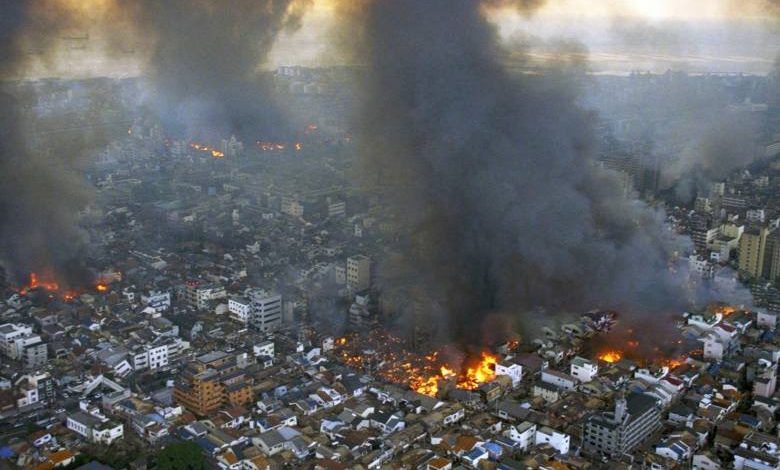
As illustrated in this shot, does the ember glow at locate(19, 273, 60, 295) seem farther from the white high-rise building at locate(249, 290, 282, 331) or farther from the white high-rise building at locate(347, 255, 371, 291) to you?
the white high-rise building at locate(347, 255, 371, 291)

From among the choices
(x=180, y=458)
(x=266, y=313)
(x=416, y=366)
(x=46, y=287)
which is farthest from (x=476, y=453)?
(x=46, y=287)

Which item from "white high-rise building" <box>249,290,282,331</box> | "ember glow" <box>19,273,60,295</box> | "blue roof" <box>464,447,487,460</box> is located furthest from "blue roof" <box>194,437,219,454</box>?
"ember glow" <box>19,273,60,295</box>

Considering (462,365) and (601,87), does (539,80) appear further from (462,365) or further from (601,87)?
(601,87)

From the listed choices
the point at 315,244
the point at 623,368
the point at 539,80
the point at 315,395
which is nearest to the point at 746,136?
the point at 539,80

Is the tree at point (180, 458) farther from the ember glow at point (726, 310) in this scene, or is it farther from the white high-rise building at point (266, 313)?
the ember glow at point (726, 310)

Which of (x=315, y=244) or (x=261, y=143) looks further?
(x=261, y=143)

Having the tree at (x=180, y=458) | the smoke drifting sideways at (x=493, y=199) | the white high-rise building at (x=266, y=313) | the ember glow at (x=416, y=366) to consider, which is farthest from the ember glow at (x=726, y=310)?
the tree at (x=180, y=458)

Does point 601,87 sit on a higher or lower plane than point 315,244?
higher
